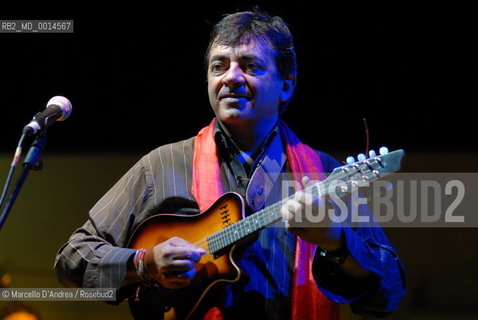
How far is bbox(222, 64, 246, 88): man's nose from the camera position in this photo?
2.14m

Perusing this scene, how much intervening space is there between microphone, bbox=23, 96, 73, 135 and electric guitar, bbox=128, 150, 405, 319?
465 mm

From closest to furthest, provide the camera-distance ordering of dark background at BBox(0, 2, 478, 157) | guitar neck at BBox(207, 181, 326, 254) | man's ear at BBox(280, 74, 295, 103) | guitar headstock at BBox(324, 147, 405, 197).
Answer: guitar headstock at BBox(324, 147, 405, 197)
guitar neck at BBox(207, 181, 326, 254)
man's ear at BBox(280, 74, 295, 103)
dark background at BBox(0, 2, 478, 157)

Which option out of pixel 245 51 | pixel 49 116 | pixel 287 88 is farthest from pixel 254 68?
pixel 49 116

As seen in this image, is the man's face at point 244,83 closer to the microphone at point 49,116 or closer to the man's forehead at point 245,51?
the man's forehead at point 245,51

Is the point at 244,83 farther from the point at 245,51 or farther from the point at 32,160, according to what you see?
the point at 32,160

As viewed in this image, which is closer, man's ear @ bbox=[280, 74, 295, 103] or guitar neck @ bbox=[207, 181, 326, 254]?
guitar neck @ bbox=[207, 181, 326, 254]

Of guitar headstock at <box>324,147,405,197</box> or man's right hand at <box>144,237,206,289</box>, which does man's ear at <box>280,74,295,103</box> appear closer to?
guitar headstock at <box>324,147,405,197</box>

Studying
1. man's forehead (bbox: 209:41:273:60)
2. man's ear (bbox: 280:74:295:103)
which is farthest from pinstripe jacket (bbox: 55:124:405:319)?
man's forehead (bbox: 209:41:273:60)

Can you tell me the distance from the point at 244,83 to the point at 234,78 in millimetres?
42

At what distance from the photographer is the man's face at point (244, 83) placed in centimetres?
215

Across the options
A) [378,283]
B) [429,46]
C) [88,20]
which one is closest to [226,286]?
[378,283]

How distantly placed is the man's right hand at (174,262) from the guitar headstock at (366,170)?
493mm

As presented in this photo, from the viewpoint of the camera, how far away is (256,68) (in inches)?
86.2

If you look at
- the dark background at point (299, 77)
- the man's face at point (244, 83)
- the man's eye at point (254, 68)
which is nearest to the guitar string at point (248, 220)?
the man's face at point (244, 83)
